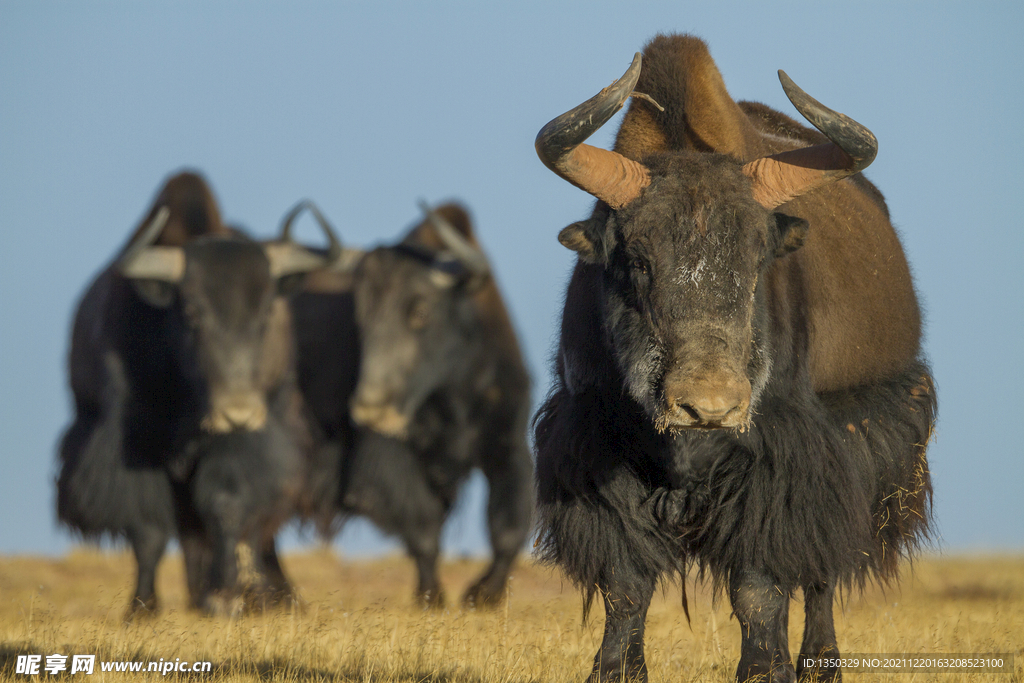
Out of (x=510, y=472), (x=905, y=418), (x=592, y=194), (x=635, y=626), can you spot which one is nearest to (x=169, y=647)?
(x=635, y=626)

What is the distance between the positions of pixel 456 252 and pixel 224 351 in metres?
3.49

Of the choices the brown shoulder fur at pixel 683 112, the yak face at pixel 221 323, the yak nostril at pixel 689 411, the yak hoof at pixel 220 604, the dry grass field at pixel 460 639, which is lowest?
the yak hoof at pixel 220 604

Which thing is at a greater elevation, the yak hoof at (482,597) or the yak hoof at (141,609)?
the yak hoof at (141,609)

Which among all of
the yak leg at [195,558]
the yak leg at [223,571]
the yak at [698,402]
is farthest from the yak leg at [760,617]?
the yak leg at [195,558]

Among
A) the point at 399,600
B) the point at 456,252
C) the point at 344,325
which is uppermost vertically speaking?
the point at 456,252

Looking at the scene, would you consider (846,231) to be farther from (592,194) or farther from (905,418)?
(592,194)

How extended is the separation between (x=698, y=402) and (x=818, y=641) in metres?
2.27

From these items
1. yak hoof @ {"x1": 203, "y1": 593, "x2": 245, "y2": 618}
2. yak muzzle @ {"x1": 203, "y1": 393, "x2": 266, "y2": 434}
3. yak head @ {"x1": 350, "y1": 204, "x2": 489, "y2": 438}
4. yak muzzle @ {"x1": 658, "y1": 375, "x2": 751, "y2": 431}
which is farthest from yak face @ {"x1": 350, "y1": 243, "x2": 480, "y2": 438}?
yak muzzle @ {"x1": 658, "y1": 375, "x2": 751, "y2": 431}

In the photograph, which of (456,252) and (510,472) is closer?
(510,472)

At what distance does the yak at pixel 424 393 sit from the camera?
39.2ft

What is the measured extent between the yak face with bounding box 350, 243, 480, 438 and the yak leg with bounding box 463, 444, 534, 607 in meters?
1.18

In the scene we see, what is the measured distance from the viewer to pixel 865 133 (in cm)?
491

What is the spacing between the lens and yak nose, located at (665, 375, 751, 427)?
4.30m

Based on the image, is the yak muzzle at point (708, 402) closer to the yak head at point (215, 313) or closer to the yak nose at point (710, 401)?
the yak nose at point (710, 401)
